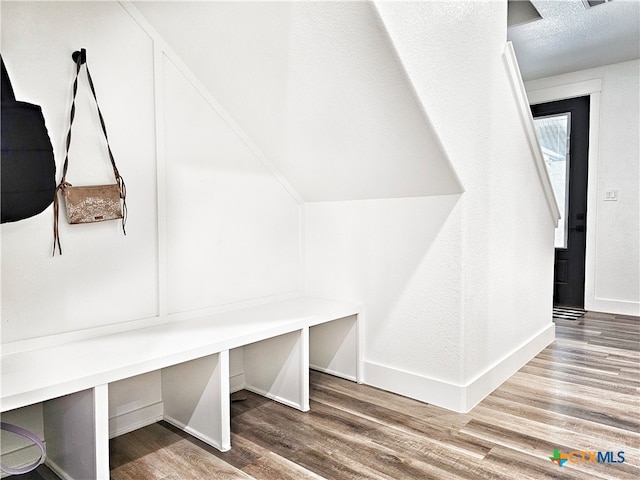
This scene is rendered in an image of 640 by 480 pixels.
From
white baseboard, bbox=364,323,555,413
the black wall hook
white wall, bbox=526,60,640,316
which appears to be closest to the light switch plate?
white wall, bbox=526,60,640,316

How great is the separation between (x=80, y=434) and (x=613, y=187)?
4503 mm

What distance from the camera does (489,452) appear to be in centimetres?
168

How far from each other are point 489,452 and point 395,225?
41.3 inches

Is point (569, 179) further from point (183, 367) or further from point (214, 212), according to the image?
point (183, 367)

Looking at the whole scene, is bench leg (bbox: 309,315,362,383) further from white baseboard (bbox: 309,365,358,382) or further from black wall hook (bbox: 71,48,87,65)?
black wall hook (bbox: 71,48,87,65)

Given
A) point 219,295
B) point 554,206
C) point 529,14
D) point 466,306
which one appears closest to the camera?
point 466,306

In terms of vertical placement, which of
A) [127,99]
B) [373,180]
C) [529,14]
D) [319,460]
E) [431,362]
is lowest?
[319,460]

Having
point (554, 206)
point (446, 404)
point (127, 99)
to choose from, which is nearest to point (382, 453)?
point (446, 404)

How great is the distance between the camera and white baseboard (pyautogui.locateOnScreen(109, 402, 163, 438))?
1.85 meters

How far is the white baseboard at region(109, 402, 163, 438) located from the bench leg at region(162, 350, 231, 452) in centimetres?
4

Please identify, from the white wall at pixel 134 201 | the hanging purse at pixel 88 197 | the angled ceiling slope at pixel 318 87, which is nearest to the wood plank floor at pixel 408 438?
the white wall at pixel 134 201

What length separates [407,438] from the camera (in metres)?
1.79

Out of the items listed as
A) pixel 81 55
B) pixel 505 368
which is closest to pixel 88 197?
pixel 81 55

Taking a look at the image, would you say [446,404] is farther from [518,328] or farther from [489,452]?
[518,328]
